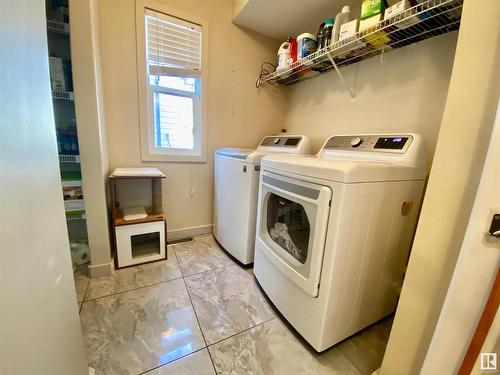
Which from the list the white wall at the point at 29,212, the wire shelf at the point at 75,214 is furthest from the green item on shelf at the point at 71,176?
the white wall at the point at 29,212

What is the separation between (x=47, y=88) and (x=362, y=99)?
184 centimetres

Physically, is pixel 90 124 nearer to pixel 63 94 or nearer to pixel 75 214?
pixel 63 94

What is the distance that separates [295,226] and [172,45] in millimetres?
1892

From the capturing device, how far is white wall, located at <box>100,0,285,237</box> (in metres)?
1.63

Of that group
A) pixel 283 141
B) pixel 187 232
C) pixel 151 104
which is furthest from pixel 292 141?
pixel 187 232

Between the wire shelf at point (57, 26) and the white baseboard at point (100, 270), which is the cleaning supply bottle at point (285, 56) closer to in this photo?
the wire shelf at point (57, 26)

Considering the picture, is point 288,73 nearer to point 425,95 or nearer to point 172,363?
point 425,95

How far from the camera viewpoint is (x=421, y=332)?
739 millimetres

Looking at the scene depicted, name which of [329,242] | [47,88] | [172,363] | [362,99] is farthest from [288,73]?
[172,363]

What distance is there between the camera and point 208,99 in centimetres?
201

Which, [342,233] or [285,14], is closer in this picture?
[342,233]

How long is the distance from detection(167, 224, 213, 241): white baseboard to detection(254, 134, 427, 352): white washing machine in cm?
113

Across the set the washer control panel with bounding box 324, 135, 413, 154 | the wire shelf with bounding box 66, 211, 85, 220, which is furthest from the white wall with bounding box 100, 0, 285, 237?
the washer control panel with bounding box 324, 135, 413, 154

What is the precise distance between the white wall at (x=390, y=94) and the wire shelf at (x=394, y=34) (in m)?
0.08
